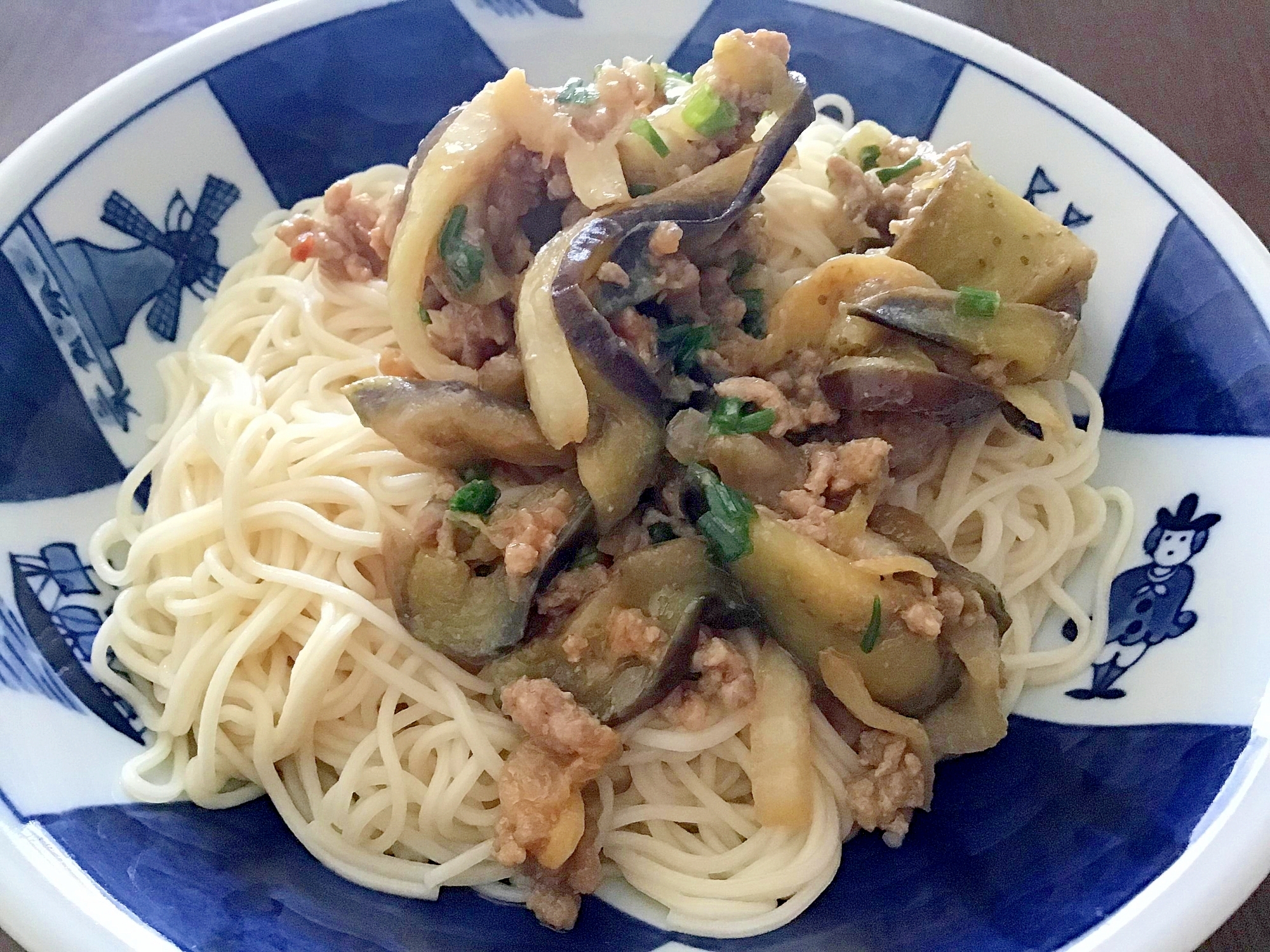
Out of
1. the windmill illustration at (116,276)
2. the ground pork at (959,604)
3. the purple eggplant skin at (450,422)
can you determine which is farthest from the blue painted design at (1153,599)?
the windmill illustration at (116,276)

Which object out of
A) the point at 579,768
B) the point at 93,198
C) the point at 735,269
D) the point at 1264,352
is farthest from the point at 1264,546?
the point at 93,198

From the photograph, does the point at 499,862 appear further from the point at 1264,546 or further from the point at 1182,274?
the point at 1182,274

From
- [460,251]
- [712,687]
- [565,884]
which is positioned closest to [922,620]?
[712,687]

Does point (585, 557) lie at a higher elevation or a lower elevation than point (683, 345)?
lower

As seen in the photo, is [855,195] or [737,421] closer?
[737,421]

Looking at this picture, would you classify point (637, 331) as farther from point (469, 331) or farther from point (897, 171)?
point (897, 171)

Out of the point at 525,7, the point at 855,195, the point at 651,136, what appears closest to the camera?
the point at 651,136

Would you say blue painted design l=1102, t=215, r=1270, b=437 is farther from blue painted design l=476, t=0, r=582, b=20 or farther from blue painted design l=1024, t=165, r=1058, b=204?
blue painted design l=476, t=0, r=582, b=20
